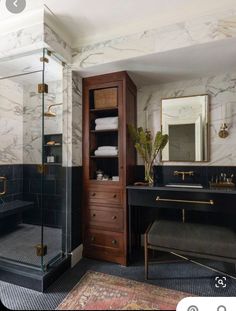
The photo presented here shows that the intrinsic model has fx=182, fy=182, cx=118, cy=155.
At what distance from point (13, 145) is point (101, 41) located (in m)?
1.68

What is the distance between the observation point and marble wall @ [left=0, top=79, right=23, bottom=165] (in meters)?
2.26

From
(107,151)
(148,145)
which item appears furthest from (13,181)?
(148,145)

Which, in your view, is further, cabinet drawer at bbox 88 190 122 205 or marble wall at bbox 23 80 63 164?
marble wall at bbox 23 80 63 164

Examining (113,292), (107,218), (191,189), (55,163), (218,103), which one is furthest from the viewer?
(55,163)

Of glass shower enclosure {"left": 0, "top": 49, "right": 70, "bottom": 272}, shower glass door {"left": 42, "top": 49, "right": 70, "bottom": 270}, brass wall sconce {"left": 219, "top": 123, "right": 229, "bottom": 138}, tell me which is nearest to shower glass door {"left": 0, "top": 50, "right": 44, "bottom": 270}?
glass shower enclosure {"left": 0, "top": 49, "right": 70, "bottom": 272}

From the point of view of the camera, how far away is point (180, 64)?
5.18 feet

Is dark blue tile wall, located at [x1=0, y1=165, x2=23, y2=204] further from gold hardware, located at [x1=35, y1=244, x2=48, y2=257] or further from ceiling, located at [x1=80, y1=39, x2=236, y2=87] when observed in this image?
ceiling, located at [x1=80, y1=39, x2=236, y2=87]

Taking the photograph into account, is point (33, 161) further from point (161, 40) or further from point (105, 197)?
point (161, 40)

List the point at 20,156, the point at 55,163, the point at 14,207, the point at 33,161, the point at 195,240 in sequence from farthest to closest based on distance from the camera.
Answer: the point at 20,156, the point at 33,161, the point at 14,207, the point at 55,163, the point at 195,240

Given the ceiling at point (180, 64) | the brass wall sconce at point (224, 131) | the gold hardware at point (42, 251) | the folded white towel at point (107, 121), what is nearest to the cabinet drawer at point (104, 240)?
the gold hardware at point (42, 251)

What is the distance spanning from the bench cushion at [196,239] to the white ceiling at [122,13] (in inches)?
63.4

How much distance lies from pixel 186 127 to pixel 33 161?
185 cm

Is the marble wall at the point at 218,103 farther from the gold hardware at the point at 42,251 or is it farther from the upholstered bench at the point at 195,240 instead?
the gold hardware at the point at 42,251

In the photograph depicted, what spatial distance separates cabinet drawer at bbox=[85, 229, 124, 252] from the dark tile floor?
0.14m
